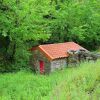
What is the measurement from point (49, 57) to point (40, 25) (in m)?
3.16

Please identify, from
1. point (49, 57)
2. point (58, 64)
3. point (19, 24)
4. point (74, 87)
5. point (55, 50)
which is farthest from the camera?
point (55, 50)

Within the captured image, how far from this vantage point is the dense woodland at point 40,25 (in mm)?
20750

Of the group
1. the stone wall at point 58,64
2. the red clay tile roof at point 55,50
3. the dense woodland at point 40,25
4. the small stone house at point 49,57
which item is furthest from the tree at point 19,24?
the stone wall at point 58,64

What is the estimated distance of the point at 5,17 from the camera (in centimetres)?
2022

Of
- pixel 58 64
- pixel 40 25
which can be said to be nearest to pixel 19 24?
pixel 40 25

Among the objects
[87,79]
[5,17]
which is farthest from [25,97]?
[5,17]

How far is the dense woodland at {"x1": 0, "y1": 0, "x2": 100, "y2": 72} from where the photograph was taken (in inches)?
817

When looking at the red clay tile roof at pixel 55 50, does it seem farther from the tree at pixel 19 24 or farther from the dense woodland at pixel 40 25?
the tree at pixel 19 24

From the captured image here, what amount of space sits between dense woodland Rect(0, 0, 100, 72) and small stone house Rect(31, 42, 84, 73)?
75 cm

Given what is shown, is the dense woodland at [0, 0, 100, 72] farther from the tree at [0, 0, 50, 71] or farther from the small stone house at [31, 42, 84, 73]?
the small stone house at [31, 42, 84, 73]

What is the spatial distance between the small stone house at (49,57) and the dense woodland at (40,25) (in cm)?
75

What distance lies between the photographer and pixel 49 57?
69.8ft

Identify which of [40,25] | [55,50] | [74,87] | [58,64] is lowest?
[58,64]

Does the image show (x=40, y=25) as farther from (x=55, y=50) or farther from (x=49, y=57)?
(x=49, y=57)
